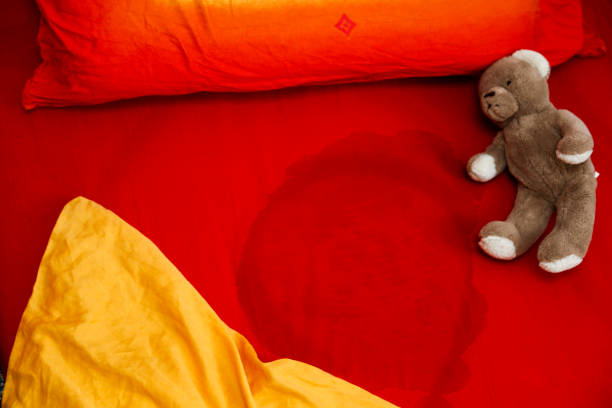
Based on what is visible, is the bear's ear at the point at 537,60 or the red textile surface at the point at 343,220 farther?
the bear's ear at the point at 537,60

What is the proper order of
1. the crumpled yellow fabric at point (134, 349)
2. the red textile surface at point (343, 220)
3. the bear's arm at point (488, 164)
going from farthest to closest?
the bear's arm at point (488, 164), the red textile surface at point (343, 220), the crumpled yellow fabric at point (134, 349)

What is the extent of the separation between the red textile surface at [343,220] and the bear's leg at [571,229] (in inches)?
1.7

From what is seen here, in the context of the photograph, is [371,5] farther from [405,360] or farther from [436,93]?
[405,360]

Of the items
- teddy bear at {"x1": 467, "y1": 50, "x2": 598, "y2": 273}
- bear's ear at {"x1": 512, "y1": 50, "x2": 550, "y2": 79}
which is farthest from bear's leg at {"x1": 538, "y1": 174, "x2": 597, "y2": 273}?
bear's ear at {"x1": 512, "y1": 50, "x2": 550, "y2": 79}

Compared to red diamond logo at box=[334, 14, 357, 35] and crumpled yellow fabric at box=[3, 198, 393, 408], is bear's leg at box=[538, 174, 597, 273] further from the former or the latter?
red diamond logo at box=[334, 14, 357, 35]

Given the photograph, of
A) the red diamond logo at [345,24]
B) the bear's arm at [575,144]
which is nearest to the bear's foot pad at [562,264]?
the bear's arm at [575,144]

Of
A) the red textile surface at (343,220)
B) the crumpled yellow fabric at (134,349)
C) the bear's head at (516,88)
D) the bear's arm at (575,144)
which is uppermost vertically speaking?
the bear's head at (516,88)

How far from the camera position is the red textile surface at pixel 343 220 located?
100cm

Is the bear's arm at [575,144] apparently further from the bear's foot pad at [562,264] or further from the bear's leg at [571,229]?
the bear's foot pad at [562,264]

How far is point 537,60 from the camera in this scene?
4.08ft

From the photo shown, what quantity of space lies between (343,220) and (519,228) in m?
0.34

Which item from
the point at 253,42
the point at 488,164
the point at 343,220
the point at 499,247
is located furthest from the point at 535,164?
the point at 253,42

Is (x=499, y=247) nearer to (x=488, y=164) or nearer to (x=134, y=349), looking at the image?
(x=488, y=164)

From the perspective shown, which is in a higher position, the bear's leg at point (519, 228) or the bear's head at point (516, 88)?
the bear's head at point (516, 88)
